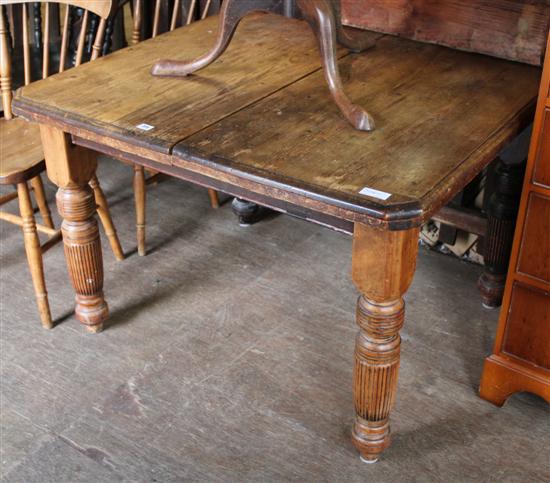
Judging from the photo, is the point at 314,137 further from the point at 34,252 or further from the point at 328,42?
the point at 34,252

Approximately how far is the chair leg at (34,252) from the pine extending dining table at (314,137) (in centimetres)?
11

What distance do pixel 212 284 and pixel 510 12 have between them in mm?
1199

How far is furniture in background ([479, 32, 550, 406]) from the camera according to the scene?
6.03 feet

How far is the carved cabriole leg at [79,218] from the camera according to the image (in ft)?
6.82

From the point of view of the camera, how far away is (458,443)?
2.04 m

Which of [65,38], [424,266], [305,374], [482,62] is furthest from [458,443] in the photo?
[65,38]

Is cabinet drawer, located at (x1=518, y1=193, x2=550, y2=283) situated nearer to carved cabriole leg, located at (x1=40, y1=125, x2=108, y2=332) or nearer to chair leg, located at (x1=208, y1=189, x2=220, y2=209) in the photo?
carved cabriole leg, located at (x1=40, y1=125, x2=108, y2=332)

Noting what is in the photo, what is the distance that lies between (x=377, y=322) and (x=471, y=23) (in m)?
0.99

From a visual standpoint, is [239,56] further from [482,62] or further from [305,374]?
[305,374]

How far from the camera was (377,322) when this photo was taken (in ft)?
5.76

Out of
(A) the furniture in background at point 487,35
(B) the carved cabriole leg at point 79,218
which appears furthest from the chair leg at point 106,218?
(A) the furniture in background at point 487,35

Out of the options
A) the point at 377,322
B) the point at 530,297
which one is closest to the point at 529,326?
the point at 530,297

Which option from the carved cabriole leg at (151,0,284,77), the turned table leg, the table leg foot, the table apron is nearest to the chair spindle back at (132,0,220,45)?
the carved cabriole leg at (151,0,284,77)

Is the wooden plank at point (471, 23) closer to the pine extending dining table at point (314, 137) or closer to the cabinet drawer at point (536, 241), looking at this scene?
the pine extending dining table at point (314, 137)
